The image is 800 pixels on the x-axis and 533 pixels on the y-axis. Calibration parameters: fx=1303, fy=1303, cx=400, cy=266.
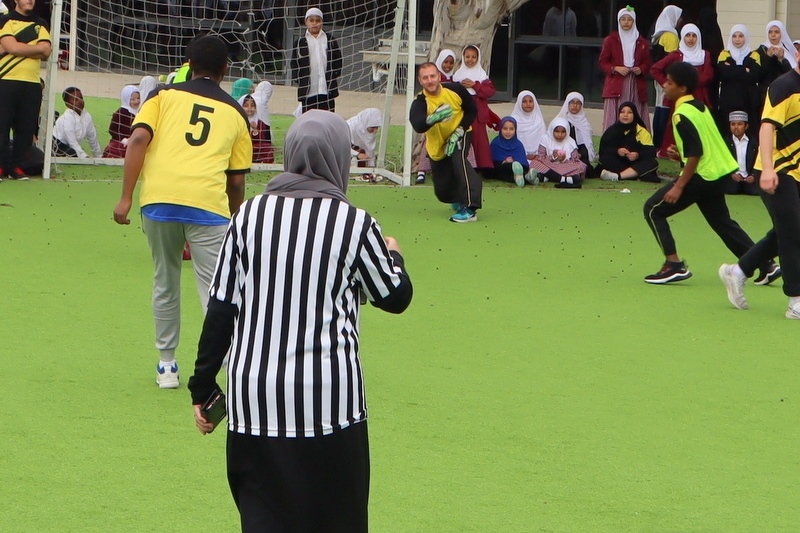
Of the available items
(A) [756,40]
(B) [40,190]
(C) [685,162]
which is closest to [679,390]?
(C) [685,162]

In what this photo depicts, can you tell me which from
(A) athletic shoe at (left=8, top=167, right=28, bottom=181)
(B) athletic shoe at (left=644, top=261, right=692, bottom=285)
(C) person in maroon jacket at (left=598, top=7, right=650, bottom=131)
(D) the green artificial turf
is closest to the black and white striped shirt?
(D) the green artificial turf

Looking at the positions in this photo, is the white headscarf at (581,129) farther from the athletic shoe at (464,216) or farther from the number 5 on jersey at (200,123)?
the number 5 on jersey at (200,123)

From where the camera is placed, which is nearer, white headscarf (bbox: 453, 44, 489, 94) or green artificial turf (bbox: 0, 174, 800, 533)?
green artificial turf (bbox: 0, 174, 800, 533)

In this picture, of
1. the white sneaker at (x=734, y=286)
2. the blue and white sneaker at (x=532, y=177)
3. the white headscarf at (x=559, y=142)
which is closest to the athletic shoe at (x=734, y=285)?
the white sneaker at (x=734, y=286)

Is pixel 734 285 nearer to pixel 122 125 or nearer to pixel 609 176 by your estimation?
pixel 609 176

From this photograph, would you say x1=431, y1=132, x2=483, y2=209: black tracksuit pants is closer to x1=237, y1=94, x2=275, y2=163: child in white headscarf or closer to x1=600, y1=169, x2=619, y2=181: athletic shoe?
x1=600, y1=169, x2=619, y2=181: athletic shoe

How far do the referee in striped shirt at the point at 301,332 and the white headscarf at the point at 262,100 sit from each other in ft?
41.1

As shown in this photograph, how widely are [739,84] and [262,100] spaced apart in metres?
5.72

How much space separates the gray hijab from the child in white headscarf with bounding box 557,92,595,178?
1248 centimetres

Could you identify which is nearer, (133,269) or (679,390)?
(679,390)

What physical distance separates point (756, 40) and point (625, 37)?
13.2 ft

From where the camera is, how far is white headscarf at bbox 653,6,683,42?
55.5ft

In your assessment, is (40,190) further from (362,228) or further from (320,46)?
(362,228)

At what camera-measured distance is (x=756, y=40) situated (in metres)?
19.8
